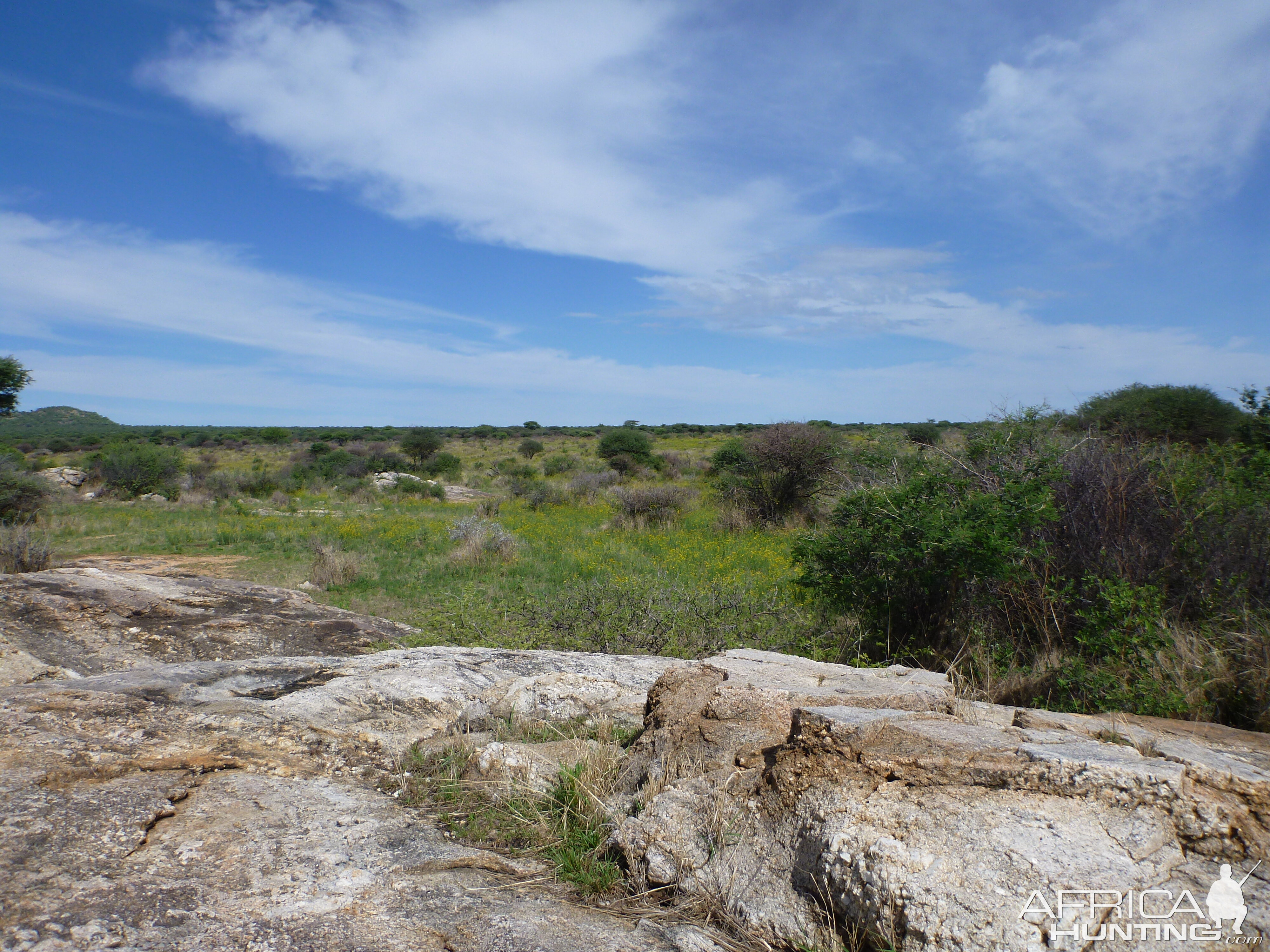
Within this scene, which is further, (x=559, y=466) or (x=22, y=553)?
(x=559, y=466)

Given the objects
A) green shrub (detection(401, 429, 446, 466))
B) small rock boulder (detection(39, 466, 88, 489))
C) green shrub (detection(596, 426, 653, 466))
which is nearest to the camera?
small rock boulder (detection(39, 466, 88, 489))

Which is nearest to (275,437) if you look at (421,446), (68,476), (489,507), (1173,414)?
(421,446)

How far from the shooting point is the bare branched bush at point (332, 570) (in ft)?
37.3

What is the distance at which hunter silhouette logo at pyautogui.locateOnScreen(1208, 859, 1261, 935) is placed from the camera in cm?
179

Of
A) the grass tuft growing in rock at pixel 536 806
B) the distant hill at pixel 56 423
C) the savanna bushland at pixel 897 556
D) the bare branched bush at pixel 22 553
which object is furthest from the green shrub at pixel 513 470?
the distant hill at pixel 56 423

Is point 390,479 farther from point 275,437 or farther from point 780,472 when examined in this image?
point 275,437

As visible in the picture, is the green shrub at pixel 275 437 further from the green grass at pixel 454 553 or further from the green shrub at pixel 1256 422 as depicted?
the green shrub at pixel 1256 422

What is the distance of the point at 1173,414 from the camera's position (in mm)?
17172

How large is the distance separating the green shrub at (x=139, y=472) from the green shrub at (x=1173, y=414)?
29832 mm

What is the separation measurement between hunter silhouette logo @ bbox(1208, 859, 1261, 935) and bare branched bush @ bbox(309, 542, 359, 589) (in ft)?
37.6

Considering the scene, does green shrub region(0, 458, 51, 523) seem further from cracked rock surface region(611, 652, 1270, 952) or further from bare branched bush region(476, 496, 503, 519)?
cracked rock surface region(611, 652, 1270, 952)

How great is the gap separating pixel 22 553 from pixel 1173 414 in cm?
2493

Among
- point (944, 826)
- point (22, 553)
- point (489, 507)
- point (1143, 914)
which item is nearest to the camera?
point (1143, 914)

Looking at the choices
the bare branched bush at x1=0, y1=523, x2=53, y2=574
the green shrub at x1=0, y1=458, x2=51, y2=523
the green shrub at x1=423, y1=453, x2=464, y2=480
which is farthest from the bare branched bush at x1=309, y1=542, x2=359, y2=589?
the green shrub at x1=423, y1=453, x2=464, y2=480
